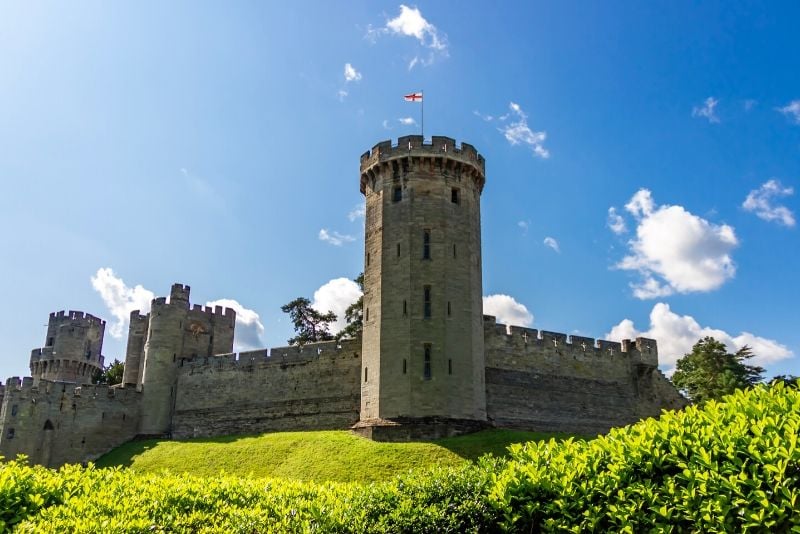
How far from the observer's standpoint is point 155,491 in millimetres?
13234

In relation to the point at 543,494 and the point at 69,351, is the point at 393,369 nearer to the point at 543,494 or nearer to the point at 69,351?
the point at 543,494

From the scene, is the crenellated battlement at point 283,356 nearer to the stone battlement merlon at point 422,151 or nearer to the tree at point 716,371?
the stone battlement merlon at point 422,151

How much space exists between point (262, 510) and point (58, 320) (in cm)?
5449

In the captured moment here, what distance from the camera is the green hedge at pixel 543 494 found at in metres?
9.56

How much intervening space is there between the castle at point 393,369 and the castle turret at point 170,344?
78 millimetres

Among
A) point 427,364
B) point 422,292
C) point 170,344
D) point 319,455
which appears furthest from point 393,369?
point 170,344

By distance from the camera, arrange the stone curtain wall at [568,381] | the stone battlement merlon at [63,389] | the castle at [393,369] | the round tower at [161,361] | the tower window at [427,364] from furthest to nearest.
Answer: the round tower at [161,361]
the stone battlement merlon at [63,389]
the stone curtain wall at [568,381]
the castle at [393,369]
the tower window at [427,364]

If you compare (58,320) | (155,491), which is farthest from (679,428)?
(58,320)

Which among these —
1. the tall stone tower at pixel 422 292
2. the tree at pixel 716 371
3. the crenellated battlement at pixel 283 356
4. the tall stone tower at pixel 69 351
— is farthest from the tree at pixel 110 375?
the tree at pixel 716 371

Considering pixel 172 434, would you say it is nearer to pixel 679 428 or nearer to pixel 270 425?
pixel 270 425

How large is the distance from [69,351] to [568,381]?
4141 cm

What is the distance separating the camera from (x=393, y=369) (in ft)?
102

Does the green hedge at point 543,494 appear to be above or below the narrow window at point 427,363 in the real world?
below

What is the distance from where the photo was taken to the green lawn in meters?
27.2
